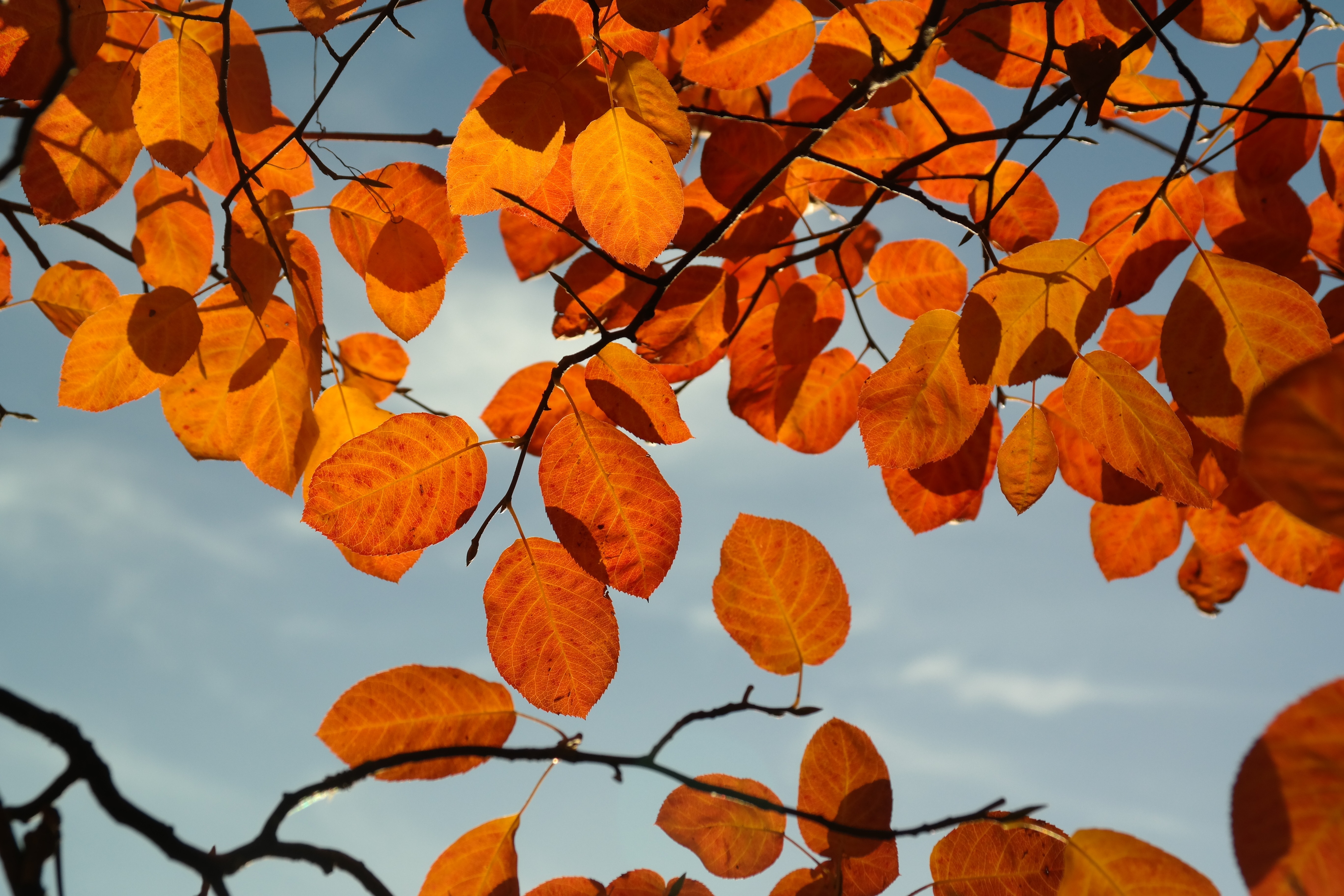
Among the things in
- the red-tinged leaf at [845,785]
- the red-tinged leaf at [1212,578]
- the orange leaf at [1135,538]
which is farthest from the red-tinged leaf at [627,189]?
the red-tinged leaf at [1212,578]

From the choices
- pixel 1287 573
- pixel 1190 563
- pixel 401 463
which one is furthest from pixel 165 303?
pixel 1190 563

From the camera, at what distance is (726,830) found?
75cm

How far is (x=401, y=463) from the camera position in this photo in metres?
0.74

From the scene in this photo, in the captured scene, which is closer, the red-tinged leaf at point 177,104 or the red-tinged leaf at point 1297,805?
→ the red-tinged leaf at point 1297,805

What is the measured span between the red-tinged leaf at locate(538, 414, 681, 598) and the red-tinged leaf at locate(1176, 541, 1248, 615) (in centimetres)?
112

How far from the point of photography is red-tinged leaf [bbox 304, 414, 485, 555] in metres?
0.70

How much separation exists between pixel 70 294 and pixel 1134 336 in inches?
53.9

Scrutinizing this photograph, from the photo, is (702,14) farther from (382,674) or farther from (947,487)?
(382,674)

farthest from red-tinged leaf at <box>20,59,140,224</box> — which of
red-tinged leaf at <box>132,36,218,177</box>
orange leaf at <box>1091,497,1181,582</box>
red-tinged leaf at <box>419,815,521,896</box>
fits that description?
orange leaf at <box>1091,497,1181,582</box>

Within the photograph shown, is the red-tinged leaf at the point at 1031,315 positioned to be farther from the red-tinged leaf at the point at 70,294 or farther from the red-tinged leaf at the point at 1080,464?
the red-tinged leaf at the point at 70,294

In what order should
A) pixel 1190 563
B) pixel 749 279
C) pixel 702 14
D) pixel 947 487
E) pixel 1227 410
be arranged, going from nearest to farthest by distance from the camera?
pixel 1227 410
pixel 702 14
pixel 947 487
pixel 749 279
pixel 1190 563

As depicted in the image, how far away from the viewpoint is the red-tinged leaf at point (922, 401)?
2.39ft

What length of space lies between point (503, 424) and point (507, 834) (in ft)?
1.44

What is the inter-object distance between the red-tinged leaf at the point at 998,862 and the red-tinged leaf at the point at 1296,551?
0.63 metres
